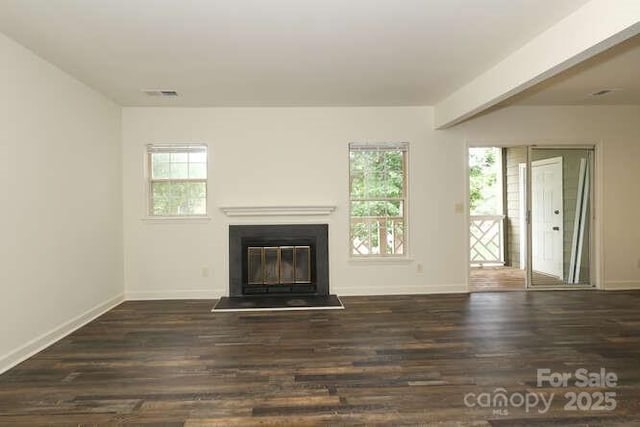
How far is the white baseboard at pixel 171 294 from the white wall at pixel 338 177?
0.04 ft

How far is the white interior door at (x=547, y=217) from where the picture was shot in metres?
5.70

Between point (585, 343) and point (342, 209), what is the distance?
3020mm

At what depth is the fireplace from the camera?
537 centimetres

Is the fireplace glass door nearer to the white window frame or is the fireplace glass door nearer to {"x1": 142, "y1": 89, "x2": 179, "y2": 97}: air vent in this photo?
the white window frame

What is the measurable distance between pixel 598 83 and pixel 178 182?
514 centimetres

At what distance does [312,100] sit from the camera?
5.08 m

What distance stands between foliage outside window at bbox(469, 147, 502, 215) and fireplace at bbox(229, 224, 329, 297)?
4.58m

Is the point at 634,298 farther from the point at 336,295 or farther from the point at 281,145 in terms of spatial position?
the point at 281,145

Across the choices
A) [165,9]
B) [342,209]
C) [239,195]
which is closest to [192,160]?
[239,195]

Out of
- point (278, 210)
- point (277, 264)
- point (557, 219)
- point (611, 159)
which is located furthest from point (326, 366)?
point (611, 159)

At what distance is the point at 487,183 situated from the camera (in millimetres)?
8633

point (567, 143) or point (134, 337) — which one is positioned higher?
point (567, 143)

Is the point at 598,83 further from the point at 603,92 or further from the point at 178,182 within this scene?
the point at 178,182

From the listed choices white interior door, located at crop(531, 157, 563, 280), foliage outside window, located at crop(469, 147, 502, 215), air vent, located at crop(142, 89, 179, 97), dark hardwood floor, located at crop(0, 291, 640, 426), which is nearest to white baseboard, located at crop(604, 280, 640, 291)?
white interior door, located at crop(531, 157, 563, 280)
